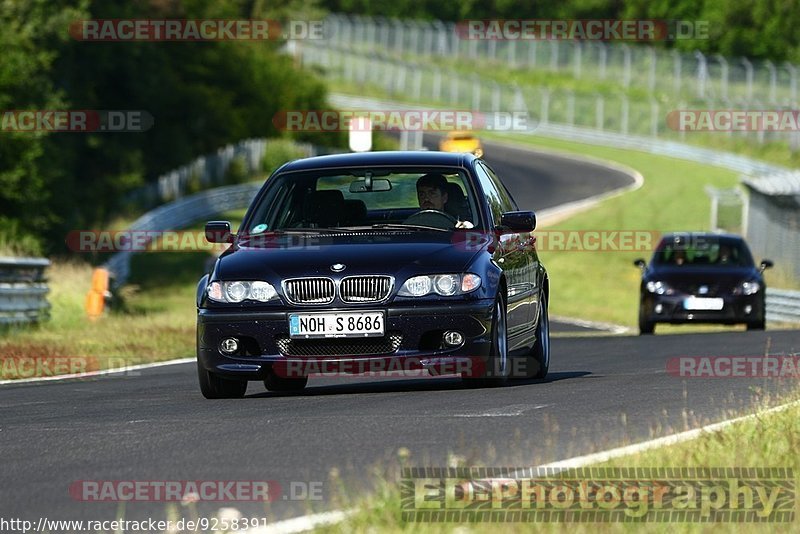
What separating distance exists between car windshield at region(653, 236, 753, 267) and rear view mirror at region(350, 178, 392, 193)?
1299 cm

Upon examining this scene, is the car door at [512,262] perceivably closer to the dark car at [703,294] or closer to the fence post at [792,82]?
the dark car at [703,294]

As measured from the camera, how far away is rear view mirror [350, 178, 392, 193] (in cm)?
1229

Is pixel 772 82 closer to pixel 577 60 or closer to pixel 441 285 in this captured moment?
pixel 577 60

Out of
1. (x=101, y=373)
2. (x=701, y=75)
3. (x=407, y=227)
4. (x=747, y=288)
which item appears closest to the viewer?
(x=407, y=227)

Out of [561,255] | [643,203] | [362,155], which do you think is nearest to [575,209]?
[643,203]

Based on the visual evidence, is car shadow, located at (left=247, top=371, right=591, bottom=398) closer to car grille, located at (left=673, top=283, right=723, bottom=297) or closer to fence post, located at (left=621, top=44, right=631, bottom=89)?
car grille, located at (left=673, top=283, right=723, bottom=297)

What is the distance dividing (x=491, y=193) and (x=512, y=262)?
2.50ft

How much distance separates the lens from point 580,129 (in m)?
86.9

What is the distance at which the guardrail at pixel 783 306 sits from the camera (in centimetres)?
2975

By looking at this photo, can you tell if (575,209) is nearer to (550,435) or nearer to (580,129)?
(580,129)

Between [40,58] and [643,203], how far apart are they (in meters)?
21.6

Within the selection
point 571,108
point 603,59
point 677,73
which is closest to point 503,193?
point 677,73

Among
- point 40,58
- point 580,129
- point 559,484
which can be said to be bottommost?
point 580,129

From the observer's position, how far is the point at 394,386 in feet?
41.6
